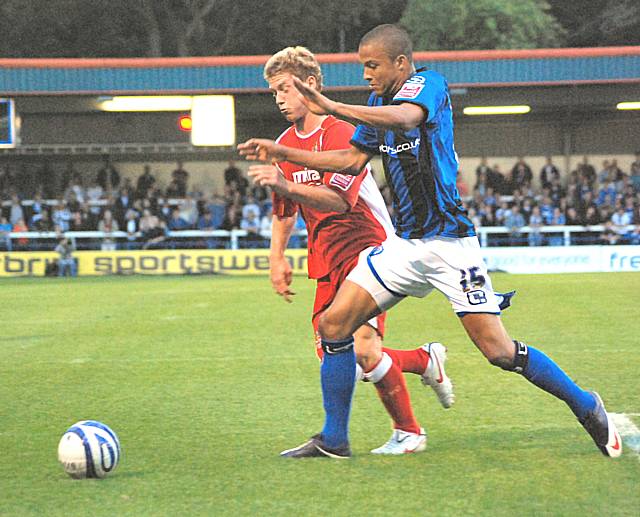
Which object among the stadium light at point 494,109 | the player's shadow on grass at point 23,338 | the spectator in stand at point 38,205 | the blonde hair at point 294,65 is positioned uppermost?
the stadium light at point 494,109

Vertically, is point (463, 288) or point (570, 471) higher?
point (463, 288)

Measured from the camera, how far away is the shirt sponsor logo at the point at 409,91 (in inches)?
195

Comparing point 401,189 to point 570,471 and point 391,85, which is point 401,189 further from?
point 570,471

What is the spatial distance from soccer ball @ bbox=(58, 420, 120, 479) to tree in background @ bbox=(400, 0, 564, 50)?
4322 cm

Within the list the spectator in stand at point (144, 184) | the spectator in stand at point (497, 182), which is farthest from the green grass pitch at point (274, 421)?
the spectator in stand at point (144, 184)

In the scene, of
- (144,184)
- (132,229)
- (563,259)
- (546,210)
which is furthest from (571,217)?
(144,184)

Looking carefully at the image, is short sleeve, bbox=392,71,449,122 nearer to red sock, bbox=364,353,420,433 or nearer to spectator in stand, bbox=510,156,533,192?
red sock, bbox=364,353,420,433

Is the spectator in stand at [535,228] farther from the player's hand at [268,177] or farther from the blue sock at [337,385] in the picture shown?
the player's hand at [268,177]

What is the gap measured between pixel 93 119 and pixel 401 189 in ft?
84.4

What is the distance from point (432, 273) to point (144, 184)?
958 inches

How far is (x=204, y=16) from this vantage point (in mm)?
50781

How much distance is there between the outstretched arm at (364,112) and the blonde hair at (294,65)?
0.92 metres

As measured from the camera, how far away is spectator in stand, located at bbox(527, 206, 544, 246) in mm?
24984

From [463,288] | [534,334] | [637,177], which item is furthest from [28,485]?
[637,177]
